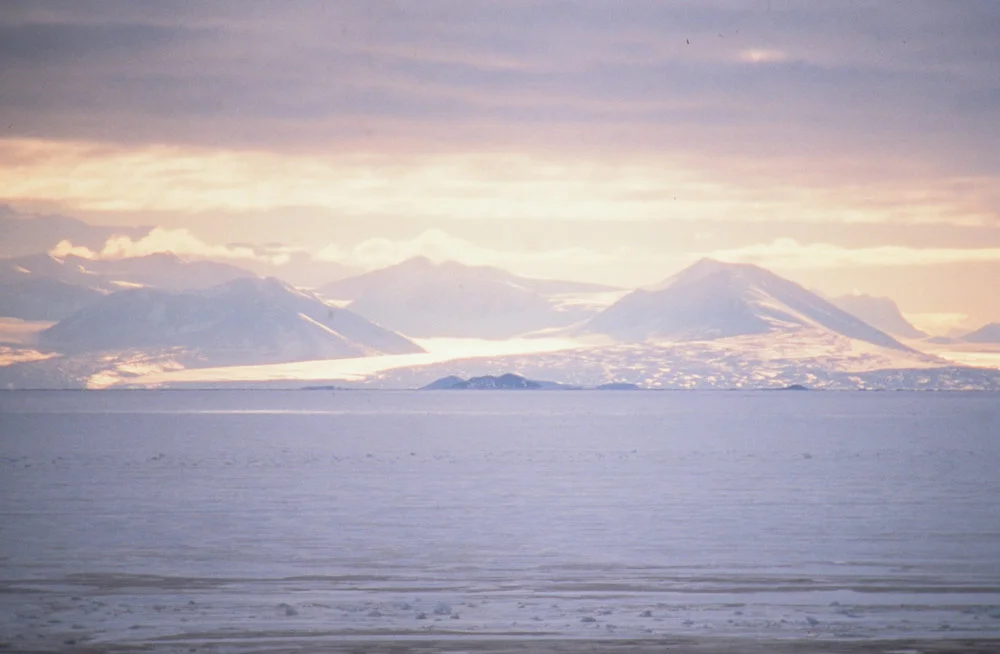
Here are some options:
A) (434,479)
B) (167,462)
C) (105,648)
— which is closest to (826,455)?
(434,479)

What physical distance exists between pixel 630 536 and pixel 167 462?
5596cm

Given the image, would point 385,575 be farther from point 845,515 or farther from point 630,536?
point 845,515

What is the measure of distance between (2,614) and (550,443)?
10548 cm

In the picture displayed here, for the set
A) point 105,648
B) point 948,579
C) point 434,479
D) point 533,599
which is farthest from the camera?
point 434,479

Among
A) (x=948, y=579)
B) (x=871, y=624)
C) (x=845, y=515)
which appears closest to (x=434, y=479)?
(x=845, y=515)

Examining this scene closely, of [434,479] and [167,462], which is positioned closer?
[434,479]

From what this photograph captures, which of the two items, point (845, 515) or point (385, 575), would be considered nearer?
point (385, 575)

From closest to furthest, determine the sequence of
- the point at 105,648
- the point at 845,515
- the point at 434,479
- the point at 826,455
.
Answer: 1. the point at 105,648
2. the point at 845,515
3. the point at 434,479
4. the point at 826,455

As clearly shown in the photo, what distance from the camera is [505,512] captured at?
53.6 meters

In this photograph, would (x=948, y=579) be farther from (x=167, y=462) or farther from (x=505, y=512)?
(x=167, y=462)

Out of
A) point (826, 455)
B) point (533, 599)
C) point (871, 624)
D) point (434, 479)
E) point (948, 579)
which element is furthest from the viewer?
point (826, 455)

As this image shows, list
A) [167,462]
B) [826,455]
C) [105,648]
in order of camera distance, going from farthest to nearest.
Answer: [826,455], [167,462], [105,648]

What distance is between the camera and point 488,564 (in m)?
37.3

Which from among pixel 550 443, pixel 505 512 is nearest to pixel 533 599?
pixel 505 512
